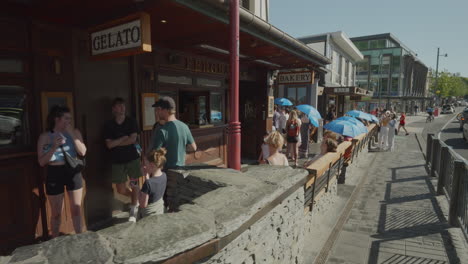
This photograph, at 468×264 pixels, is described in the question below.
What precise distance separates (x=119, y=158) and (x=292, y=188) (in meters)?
2.67

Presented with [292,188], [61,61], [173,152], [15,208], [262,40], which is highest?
[262,40]

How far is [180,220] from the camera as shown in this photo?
189 centimetres

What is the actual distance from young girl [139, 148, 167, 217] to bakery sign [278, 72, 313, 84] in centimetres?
605

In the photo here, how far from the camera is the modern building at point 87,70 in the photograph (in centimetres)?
318

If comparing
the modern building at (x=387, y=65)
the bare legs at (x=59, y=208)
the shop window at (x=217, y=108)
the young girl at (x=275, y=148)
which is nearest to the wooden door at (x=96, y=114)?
the bare legs at (x=59, y=208)

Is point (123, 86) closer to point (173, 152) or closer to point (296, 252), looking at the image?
point (173, 152)


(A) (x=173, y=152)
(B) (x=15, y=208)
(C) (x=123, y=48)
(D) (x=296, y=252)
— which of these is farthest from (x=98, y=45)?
(D) (x=296, y=252)

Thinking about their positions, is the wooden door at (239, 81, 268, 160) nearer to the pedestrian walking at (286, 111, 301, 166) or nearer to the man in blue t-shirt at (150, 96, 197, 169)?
the pedestrian walking at (286, 111, 301, 166)

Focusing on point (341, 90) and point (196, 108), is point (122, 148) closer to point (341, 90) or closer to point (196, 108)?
point (196, 108)

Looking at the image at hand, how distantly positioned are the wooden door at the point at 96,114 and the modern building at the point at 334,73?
39.0 feet

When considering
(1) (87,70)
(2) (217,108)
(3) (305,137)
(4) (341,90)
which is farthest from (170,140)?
(4) (341,90)

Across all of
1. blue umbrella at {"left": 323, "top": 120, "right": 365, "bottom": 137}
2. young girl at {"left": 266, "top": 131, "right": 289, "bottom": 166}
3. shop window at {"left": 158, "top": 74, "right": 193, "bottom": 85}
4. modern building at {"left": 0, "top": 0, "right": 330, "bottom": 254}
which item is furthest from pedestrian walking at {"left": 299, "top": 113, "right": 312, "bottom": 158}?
young girl at {"left": 266, "top": 131, "right": 289, "bottom": 166}

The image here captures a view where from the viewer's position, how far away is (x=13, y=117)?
131 inches

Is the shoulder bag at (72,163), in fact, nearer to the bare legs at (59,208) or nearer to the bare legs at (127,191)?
the bare legs at (59,208)
